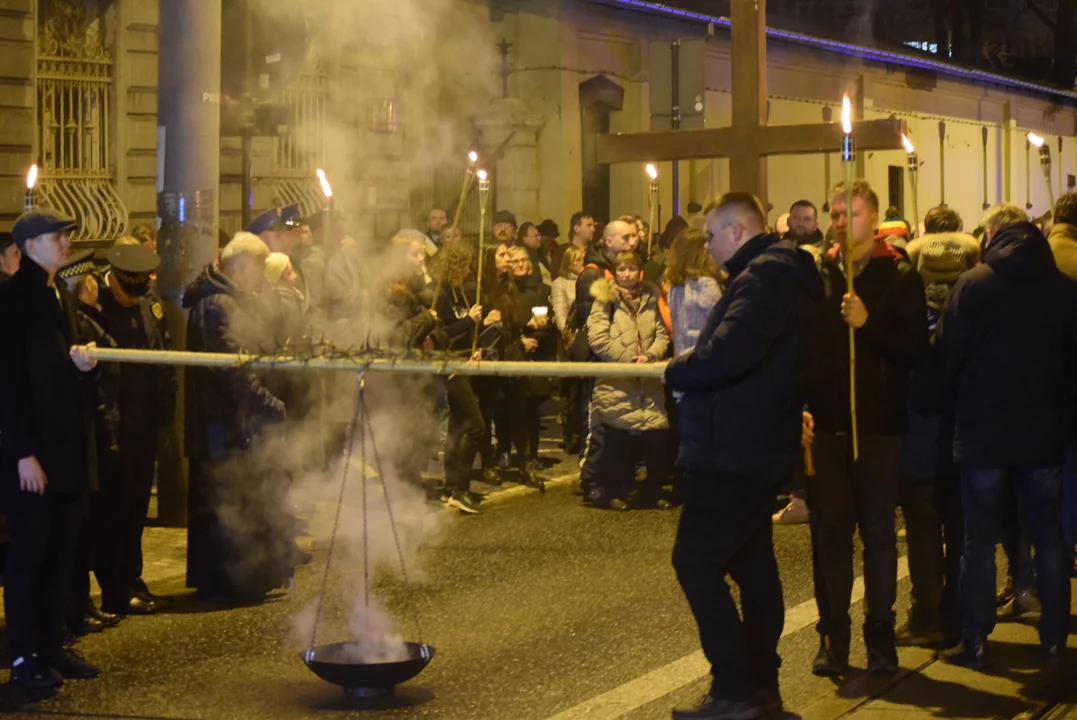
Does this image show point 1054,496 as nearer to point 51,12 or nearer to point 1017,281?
point 1017,281

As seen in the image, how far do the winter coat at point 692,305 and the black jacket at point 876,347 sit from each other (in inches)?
133

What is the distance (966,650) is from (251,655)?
2961 mm

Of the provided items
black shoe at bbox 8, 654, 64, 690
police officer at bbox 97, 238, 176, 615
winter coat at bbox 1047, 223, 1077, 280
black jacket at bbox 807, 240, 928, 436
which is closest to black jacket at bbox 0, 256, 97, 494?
black shoe at bbox 8, 654, 64, 690

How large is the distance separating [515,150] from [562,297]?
9.68 metres

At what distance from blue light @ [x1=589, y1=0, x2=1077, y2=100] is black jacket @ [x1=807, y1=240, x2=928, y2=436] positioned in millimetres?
17071

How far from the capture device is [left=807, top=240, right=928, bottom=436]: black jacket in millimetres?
6695

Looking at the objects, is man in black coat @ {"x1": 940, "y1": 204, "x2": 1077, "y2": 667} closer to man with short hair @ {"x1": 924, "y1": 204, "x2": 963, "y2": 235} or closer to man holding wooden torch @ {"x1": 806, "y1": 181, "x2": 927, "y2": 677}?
man holding wooden torch @ {"x1": 806, "y1": 181, "x2": 927, "y2": 677}

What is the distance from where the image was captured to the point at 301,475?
10.5m

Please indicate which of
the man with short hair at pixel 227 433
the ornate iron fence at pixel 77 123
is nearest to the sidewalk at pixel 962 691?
the man with short hair at pixel 227 433

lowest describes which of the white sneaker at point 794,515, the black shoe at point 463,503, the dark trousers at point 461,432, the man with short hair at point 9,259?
the white sneaker at point 794,515

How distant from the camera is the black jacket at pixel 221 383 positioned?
27.0ft

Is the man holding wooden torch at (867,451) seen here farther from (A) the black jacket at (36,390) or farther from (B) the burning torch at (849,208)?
(A) the black jacket at (36,390)

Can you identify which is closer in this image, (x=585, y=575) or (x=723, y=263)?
(x=723, y=263)

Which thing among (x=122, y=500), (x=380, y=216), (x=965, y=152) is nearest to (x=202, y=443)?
(x=122, y=500)
